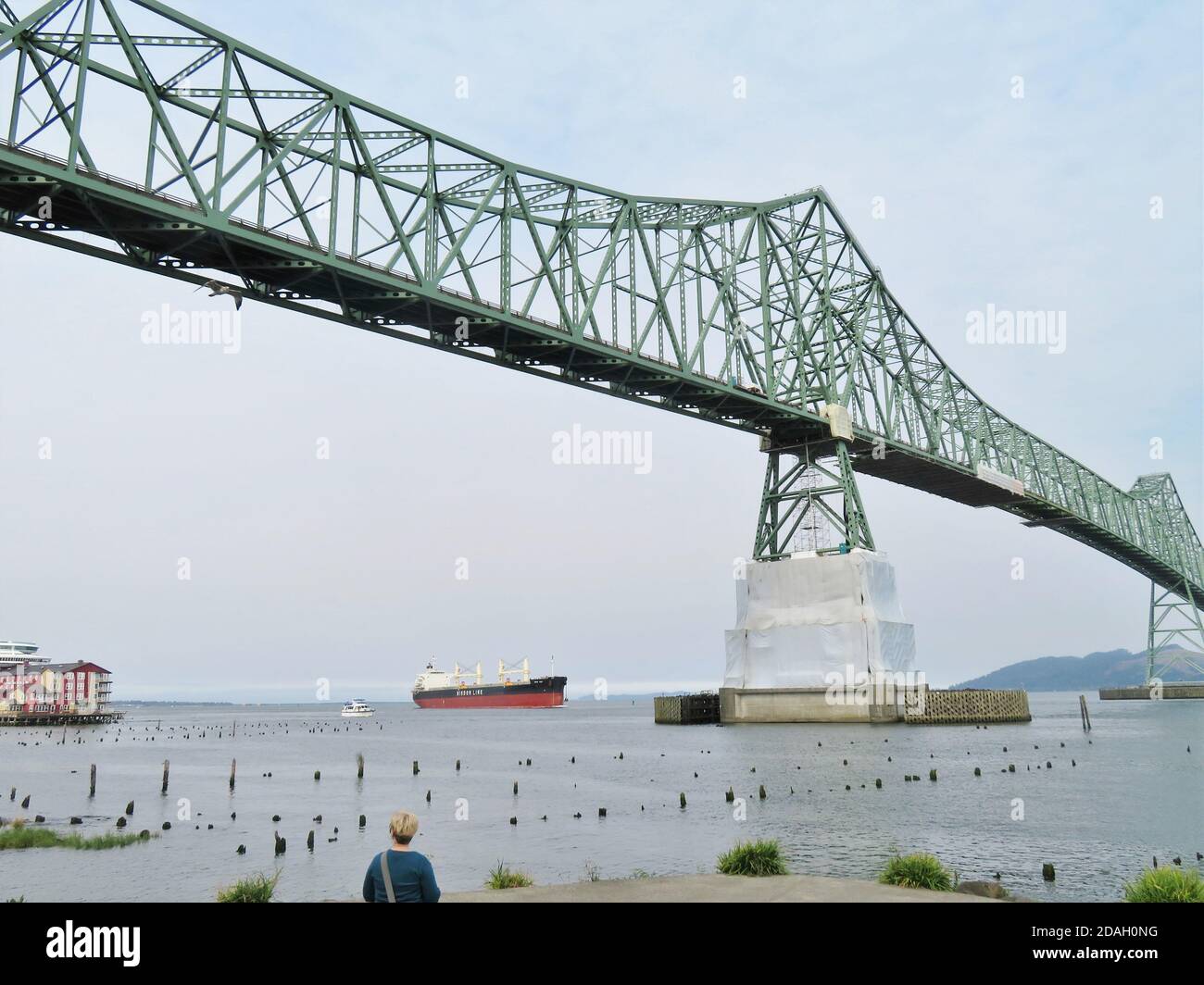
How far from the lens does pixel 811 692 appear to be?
233 ft

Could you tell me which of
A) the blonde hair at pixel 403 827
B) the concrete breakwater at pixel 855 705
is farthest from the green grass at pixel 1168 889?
the concrete breakwater at pixel 855 705

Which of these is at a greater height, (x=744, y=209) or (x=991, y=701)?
(x=744, y=209)

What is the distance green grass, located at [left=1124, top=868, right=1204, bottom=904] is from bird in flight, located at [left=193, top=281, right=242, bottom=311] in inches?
1435

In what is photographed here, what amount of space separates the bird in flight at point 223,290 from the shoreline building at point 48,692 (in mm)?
101513

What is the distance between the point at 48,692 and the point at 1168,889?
446 ft

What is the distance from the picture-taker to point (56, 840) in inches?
1227

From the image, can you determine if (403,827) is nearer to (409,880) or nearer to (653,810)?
(409,880)

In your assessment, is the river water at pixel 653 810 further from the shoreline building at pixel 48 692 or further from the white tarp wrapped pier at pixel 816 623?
the shoreline building at pixel 48 692

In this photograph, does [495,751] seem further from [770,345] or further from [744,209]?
[744,209]

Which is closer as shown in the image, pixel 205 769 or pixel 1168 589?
pixel 205 769

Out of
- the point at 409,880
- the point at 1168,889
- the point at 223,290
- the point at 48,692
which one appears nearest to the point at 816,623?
the point at 223,290

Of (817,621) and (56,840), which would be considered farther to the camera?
(817,621)
